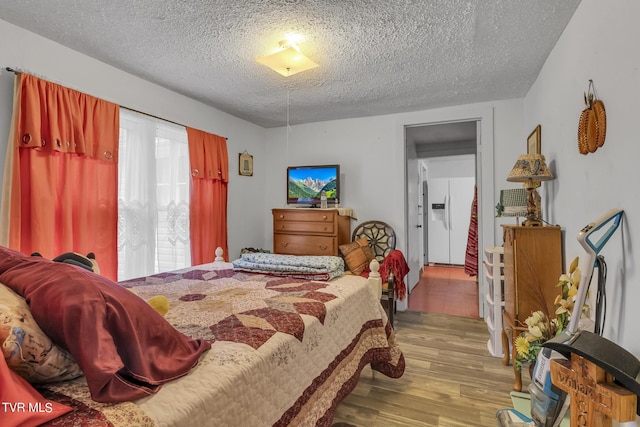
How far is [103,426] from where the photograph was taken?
28.0 inches

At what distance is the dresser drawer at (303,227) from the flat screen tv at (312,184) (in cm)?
48

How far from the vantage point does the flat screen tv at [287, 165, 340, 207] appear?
13.5 ft

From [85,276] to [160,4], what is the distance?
5.64ft

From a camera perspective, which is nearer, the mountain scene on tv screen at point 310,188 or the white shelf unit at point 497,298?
the white shelf unit at point 497,298

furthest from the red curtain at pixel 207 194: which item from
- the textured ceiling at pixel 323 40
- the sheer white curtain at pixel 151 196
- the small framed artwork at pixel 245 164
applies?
the textured ceiling at pixel 323 40

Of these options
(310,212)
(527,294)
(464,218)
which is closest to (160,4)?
(310,212)

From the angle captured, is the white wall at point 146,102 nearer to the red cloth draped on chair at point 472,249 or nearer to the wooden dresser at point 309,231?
the wooden dresser at point 309,231

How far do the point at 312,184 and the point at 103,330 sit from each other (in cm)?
352

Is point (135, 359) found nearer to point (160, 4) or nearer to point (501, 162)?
point (160, 4)

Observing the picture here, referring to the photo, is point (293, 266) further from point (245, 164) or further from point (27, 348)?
point (245, 164)

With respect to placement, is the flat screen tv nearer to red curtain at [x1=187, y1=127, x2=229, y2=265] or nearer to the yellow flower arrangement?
red curtain at [x1=187, y1=127, x2=229, y2=265]

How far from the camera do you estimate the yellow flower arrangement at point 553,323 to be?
62.6 inches

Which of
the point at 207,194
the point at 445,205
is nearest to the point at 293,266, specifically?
the point at 207,194

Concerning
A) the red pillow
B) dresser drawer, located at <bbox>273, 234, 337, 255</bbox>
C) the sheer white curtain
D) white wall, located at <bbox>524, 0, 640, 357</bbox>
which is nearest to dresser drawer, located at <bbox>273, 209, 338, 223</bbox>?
dresser drawer, located at <bbox>273, 234, 337, 255</bbox>
